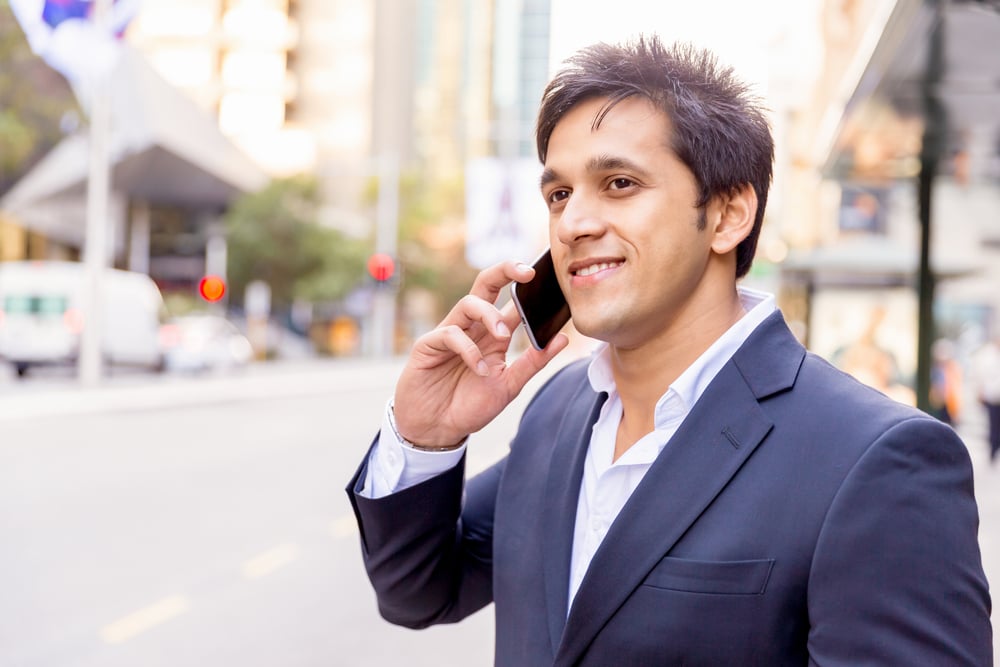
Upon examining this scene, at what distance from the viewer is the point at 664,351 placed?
1977 mm

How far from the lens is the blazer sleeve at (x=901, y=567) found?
1.50 m

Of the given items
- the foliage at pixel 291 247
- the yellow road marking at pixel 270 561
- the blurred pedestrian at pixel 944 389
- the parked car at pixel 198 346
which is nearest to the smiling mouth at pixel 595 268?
the yellow road marking at pixel 270 561

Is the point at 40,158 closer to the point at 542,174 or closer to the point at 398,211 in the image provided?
the point at 398,211

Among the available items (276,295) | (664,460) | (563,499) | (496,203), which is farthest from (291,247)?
(664,460)

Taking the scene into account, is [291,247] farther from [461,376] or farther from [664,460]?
[664,460]

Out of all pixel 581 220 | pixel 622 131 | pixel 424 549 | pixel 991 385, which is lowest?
pixel 991 385

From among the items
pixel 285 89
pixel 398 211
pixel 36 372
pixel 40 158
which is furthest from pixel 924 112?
pixel 285 89

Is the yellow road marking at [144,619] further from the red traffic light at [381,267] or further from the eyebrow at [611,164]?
the red traffic light at [381,267]

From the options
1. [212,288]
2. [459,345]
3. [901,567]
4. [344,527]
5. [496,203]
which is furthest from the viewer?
[212,288]

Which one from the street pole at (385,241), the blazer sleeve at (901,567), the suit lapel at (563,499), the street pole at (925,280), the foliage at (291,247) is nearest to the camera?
the blazer sleeve at (901,567)

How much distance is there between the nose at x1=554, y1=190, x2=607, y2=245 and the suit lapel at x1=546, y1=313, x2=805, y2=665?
0.33 meters

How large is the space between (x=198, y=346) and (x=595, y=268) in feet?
98.3

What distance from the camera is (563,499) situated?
197cm

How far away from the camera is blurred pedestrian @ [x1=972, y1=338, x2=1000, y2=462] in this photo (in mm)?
12945
